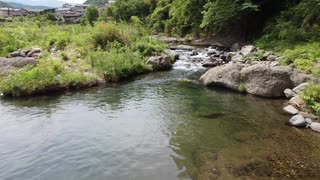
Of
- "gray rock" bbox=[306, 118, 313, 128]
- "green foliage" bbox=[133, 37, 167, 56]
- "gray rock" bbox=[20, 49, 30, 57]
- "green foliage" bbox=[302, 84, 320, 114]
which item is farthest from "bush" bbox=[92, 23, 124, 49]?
"gray rock" bbox=[306, 118, 313, 128]

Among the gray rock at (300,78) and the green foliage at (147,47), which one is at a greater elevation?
the green foliage at (147,47)

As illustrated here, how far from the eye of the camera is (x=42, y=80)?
13.9 m

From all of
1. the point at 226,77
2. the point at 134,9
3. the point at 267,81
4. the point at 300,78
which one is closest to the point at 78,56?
the point at 226,77

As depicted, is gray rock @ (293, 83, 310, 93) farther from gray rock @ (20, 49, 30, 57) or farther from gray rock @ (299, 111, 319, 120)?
gray rock @ (20, 49, 30, 57)

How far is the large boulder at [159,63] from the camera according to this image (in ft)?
63.6

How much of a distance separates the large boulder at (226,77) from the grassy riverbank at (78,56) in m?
5.21

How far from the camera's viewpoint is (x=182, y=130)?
9.23m

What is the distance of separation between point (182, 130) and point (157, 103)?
3196 millimetres

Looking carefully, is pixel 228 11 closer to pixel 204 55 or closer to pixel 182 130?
pixel 204 55

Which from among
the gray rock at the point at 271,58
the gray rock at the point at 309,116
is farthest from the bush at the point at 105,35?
the gray rock at the point at 309,116

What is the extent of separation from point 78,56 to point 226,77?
34.0 feet

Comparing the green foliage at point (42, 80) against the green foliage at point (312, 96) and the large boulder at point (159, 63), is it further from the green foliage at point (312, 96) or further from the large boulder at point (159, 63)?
the green foliage at point (312, 96)

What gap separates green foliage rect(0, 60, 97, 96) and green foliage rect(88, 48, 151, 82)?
3.76 feet

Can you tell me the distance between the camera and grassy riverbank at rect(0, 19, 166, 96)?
13.9 m
